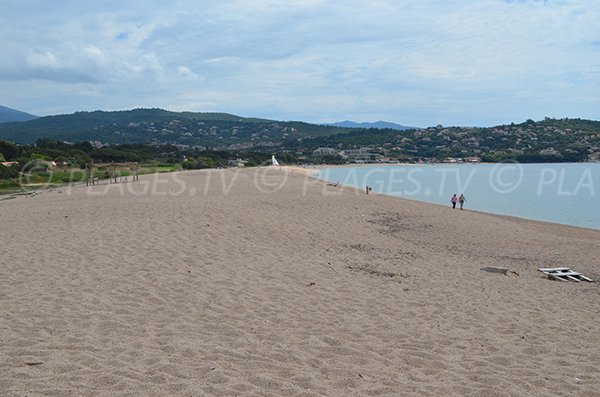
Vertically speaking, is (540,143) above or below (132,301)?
above

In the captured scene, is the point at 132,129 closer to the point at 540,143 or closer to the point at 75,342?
the point at 540,143

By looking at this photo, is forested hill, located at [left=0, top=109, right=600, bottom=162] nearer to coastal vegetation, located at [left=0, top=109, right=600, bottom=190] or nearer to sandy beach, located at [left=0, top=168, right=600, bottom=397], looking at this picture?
coastal vegetation, located at [left=0, top=109, right=600, bottom=190]

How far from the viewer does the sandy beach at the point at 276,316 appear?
13.9ft

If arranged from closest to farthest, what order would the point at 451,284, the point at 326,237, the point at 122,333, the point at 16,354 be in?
the point at 16,354, the point at 122,333, the point at 451,284, the point at 326,237

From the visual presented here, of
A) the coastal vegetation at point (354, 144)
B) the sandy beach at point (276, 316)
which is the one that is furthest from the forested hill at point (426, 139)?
the sandy beach at point (276, 316)

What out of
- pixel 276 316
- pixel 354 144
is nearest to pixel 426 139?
pixel 354 144

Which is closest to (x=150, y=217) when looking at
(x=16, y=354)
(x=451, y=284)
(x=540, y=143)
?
(x=451, y=284)

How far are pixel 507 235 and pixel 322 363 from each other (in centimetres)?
1339

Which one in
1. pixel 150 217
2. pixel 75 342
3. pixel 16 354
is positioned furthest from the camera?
pixel 150 217

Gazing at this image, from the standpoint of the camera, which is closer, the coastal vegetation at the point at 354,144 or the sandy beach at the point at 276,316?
the sandy beach at the point at 276,316

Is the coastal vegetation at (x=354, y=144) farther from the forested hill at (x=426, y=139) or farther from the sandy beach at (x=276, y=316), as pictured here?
the sandy beach at (x=276, y=316)

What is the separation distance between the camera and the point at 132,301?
20.8 ft

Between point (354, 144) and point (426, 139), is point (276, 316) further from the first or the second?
point (426, 139)

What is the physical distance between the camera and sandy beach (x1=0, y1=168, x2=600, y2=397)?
13.9 ft
